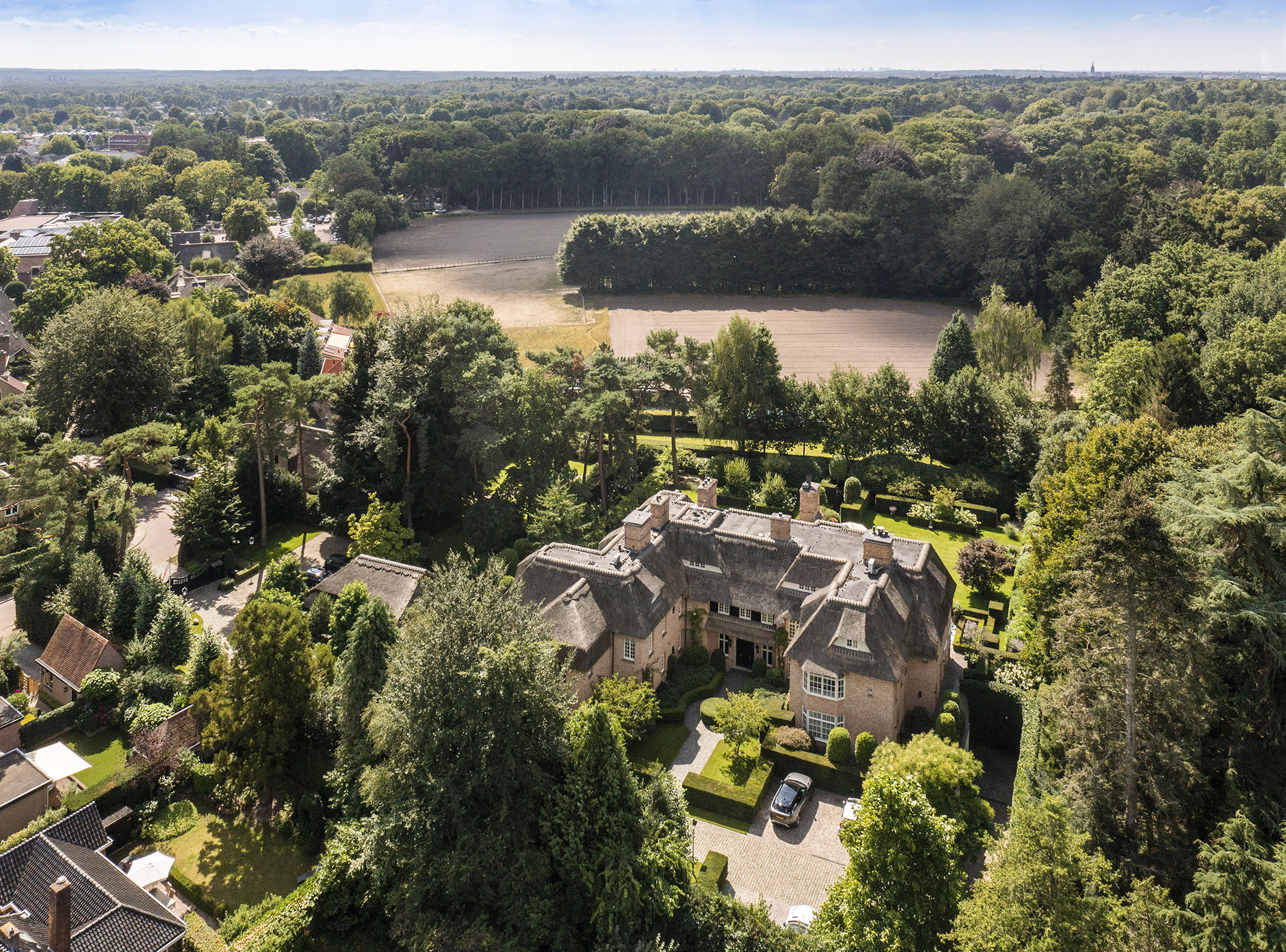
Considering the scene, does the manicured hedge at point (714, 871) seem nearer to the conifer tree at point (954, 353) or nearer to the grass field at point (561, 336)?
the conifer tree at point (954, 353)

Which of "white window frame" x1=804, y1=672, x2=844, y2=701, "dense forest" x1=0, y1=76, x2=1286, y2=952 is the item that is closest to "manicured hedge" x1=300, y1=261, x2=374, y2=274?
"dense forest" x1=0, y1=76, x2=1286, y2=952


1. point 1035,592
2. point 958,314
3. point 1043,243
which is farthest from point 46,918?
point 1043,243

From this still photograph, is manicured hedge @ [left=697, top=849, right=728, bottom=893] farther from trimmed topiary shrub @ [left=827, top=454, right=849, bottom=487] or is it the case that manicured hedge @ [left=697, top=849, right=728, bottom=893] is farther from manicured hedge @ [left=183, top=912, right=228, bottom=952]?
trimmed topiary shrub @ [left=827, top=454, right=849, bottom=487]

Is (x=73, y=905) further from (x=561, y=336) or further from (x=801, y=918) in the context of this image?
(x=561, y=336)

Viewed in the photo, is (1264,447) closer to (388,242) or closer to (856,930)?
(856,930)

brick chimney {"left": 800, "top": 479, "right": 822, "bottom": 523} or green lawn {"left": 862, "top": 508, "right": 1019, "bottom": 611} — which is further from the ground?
brick chimney {"left": 800, "top": 479, "right": 822, "bottom": 523}

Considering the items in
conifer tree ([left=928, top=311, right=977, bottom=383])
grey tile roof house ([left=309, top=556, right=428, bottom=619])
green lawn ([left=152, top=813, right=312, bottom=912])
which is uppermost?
conifer tree ([left=928, top=311, right=977, bottom=383])
